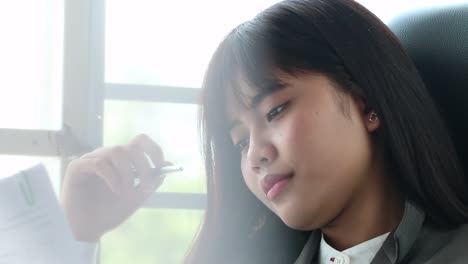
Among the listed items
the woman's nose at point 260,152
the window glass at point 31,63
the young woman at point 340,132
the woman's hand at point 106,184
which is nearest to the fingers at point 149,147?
the woman's hand at point 106,184

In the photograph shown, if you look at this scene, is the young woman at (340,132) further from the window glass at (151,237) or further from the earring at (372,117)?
the window glass at (151,237)

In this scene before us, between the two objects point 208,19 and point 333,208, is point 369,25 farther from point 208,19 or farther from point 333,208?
point 208,19

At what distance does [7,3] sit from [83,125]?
0.29 meters

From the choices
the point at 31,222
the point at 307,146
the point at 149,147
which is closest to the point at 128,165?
the point at 149,147

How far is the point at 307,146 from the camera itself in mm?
633

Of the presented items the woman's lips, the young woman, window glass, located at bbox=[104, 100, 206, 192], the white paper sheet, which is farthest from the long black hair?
window glass, located at bbox=[104, 100, 206, 192]

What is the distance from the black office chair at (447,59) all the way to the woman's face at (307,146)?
0.51ft

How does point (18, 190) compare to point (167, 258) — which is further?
point (167, 258)

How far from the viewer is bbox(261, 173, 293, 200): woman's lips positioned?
0.65 metres

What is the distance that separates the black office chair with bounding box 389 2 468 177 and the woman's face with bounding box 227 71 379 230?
155 mm

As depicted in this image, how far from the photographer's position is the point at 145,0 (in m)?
1.14

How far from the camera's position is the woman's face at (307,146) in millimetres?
636

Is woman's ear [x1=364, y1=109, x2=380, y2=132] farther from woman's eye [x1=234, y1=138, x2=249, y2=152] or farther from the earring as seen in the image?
woman's eye [x1=234, y1=138, x2=249, y2=152]

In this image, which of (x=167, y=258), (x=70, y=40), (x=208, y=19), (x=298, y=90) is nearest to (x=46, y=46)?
(x=70, y=40)
